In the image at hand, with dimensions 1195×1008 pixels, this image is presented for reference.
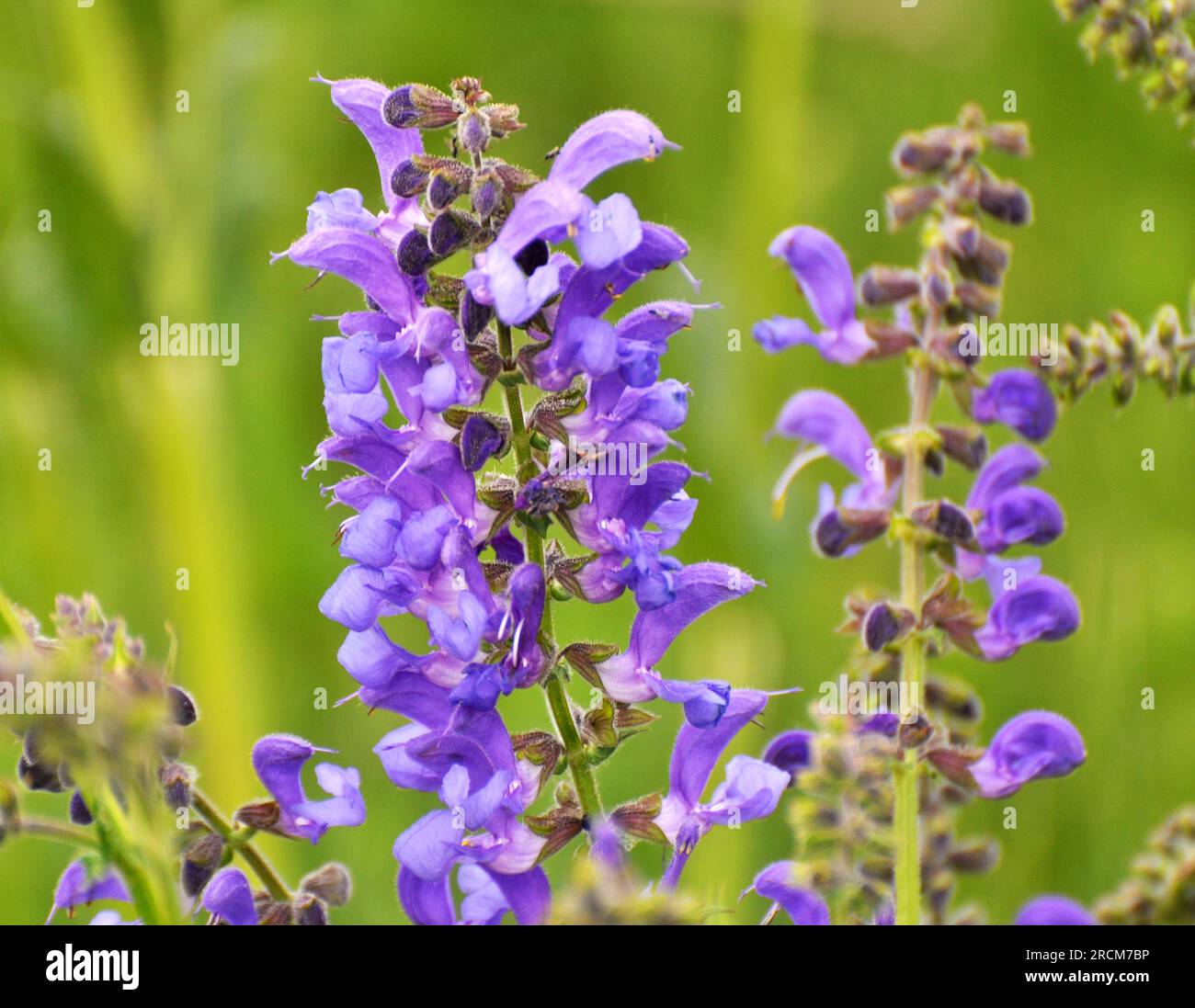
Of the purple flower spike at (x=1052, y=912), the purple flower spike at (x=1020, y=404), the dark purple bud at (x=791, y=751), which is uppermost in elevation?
the purple flower spike at (x=1020, y=404)

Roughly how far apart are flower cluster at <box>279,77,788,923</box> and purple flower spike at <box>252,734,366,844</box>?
64 mm

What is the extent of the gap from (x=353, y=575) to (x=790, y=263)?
0.95 metres

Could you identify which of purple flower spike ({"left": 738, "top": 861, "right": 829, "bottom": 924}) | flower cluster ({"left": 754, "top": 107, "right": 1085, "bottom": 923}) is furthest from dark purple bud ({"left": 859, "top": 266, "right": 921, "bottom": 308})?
purple flower spike ({"left": 738, "top": 861, "right": 829, "bottom": 924})

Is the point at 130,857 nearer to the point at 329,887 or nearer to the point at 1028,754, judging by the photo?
the point at 329,887

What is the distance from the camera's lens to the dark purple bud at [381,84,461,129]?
1.67m

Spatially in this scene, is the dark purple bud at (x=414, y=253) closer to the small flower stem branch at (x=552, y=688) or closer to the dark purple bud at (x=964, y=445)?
the small flower stem branch at (x=552, y=688)

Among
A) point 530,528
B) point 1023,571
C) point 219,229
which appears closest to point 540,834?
point 530,528

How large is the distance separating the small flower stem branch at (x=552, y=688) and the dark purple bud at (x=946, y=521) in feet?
1.91

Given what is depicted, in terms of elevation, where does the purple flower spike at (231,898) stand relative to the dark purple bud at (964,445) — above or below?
below

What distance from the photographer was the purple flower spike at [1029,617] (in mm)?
2141

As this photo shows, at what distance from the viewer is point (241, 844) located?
5.41 feet

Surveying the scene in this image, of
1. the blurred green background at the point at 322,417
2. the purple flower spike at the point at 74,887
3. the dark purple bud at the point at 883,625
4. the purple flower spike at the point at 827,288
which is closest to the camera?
the purple flower spike at the point at 74,887

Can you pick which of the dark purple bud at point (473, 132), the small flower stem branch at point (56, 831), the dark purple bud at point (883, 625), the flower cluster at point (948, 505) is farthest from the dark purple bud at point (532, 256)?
the small flower stem branch at point (56, 831)

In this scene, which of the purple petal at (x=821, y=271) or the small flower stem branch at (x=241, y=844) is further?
the purple petal at (x=821, y=271)
